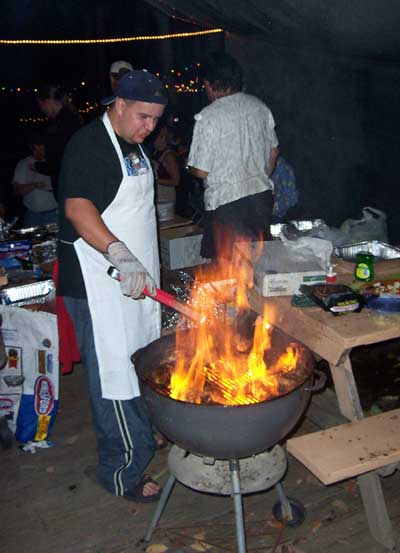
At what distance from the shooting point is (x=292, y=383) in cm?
269

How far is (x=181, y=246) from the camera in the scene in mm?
7074

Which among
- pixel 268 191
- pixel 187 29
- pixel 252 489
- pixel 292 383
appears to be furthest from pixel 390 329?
pixel 187 29

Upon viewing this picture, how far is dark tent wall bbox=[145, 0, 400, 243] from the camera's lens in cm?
493

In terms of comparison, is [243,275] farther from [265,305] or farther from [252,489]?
[252,489]

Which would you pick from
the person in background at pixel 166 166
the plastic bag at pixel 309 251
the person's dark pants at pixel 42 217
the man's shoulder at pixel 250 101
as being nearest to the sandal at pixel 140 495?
the plastic bag at pixel 309 251

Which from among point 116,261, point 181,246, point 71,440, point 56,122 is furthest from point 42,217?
point 116,261

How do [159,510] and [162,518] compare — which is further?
[162,518]

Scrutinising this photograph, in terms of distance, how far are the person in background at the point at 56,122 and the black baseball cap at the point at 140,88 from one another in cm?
280

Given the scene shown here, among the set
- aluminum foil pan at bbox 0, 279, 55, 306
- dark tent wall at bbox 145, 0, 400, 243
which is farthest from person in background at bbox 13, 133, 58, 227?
aluminum foil pan at bbox 0, 279, 55, 306

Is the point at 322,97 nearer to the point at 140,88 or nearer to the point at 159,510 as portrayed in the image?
the point at 140,88

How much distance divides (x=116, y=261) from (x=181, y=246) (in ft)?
13.9

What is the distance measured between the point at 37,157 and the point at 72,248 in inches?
142

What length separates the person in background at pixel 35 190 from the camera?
6.38m

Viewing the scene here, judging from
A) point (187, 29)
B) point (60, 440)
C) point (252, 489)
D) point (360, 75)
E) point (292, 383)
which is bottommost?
point (60, 440)
